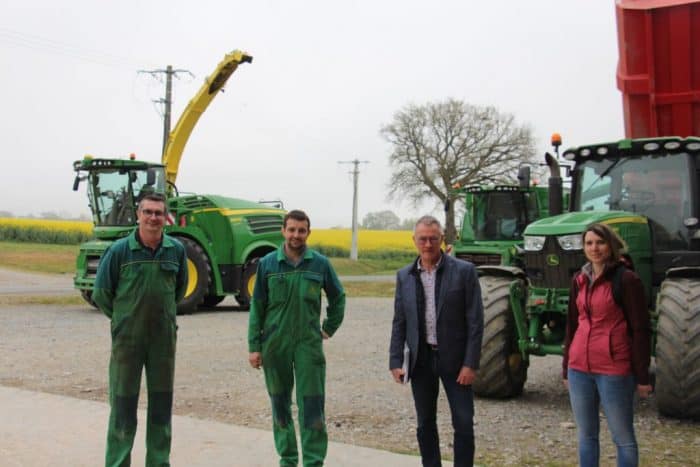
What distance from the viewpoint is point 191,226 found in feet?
54.7

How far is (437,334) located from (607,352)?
97cm

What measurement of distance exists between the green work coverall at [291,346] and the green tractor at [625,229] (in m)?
3.03

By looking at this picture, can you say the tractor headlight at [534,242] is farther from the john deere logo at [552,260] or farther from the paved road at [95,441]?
the paved road at [95,441]

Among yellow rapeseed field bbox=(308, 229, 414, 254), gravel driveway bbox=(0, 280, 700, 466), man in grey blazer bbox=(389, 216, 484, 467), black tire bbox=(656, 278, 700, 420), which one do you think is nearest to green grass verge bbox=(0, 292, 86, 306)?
gravel driveway bbox=(0, 280, 700, 466)

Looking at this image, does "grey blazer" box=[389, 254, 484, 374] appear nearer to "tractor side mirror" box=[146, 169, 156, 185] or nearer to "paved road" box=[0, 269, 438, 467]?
"paved road" box=[0, 269, 438, 467]

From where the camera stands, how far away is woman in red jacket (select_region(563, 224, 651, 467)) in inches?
176

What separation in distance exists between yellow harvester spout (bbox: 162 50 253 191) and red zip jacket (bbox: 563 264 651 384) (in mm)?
14762

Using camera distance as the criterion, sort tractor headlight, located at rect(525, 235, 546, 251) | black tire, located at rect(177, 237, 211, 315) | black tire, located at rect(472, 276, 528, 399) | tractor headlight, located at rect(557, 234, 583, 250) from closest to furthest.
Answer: tractor headlight, located at rect(557, 234, 583, 250) < tractor headlight, located at rect(525, 235, 546, 251) < black tire, located at rect(472, 276, 528, 399) < black tire, located at rect(177, 237, 211, 315)

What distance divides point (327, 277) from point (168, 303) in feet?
3.36

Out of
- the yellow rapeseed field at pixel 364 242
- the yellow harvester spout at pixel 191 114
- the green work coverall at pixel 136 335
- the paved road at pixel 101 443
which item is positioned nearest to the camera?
the green work coverall at pixel 136 335

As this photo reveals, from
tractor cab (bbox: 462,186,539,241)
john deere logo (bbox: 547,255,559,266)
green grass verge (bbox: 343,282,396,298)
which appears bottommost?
green grass verge (bbox: 343,282,396,298)

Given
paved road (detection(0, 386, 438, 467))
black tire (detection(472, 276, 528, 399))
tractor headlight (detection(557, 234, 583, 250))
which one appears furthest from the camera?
black tire (detection(472, 276, 528, 399))

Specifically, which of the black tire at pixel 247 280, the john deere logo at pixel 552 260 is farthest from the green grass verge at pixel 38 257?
the john deere logo at pixel 552 260

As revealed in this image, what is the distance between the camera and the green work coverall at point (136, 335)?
4.80 meters
